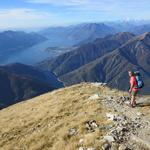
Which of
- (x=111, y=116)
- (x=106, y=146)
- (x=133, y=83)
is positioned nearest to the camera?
(x=106, y=146)

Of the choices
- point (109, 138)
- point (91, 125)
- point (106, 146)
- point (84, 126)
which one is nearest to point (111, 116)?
point (91, 125)

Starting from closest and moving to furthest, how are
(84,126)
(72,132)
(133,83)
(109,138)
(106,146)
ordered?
1. (106,146)
2. (109,138)
3. (72,132)
4. (84,126)
5. (133,83)

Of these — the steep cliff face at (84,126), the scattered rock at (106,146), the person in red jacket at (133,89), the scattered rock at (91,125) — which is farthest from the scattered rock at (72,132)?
the person in red jacket at (133,89)

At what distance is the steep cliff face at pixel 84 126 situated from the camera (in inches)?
798

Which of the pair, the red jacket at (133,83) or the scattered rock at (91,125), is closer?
the scattered rock at (91,125)

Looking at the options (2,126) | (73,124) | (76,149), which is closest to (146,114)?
(73,124)

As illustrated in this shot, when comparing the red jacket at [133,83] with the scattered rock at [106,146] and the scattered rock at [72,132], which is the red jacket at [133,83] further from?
the scattered rock at [106,146]

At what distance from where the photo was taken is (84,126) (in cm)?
2309

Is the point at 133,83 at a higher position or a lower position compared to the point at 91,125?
higher

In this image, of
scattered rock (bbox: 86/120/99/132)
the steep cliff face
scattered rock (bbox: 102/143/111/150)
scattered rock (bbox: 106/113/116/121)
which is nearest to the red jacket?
the steep cliff face

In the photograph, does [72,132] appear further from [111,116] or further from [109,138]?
[109,138]

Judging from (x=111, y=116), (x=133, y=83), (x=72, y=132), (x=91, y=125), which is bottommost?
(x=72, y=132)

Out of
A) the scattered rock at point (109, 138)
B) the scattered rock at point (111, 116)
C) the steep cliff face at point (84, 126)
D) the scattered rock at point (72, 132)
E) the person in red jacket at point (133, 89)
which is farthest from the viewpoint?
the person in red jacket at point (133, 89)

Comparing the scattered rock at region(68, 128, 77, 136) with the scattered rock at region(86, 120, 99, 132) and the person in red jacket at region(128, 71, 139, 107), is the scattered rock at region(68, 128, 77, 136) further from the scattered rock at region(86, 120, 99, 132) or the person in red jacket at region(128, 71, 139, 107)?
the person in red jacket at region(128, 71, 139, 107)
